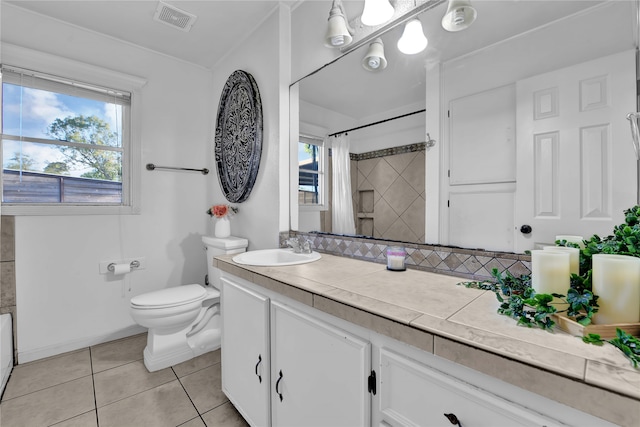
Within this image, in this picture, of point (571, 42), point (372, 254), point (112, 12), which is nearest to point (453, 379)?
point (372, 254)

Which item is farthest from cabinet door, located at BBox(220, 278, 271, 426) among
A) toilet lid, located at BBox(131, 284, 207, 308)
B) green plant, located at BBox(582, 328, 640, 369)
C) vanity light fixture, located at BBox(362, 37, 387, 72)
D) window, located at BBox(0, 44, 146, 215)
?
window, located at BBox(0, 44, 146, 215)

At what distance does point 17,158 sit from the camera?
1957 millimetres

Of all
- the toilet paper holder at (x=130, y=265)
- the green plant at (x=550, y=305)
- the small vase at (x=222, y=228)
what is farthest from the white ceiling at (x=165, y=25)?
the green plant at (x=550, y=305)

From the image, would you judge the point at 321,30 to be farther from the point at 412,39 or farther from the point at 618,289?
the point at 618,289

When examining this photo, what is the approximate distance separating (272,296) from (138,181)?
1968 mm

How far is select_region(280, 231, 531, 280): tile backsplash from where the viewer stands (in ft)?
3.18

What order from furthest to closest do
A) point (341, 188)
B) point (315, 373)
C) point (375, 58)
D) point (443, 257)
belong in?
1. point (341, 188)
2. point (375, 58)
3. point (443, 257)
4. point (315, 373)

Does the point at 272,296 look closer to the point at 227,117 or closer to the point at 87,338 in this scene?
the point at 227,117

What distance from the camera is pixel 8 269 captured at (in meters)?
1.89

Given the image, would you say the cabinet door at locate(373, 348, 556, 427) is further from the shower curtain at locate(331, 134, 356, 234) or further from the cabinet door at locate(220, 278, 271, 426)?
the shower curtain at locate(331, 134, 356, 234)

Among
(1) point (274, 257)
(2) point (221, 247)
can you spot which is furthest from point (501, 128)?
(2) point (221, 247)

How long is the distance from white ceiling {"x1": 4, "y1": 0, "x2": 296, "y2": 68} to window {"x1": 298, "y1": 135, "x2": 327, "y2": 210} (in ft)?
3.32

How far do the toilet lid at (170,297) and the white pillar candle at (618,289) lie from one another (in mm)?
2043

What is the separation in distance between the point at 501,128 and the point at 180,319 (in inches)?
83.6
